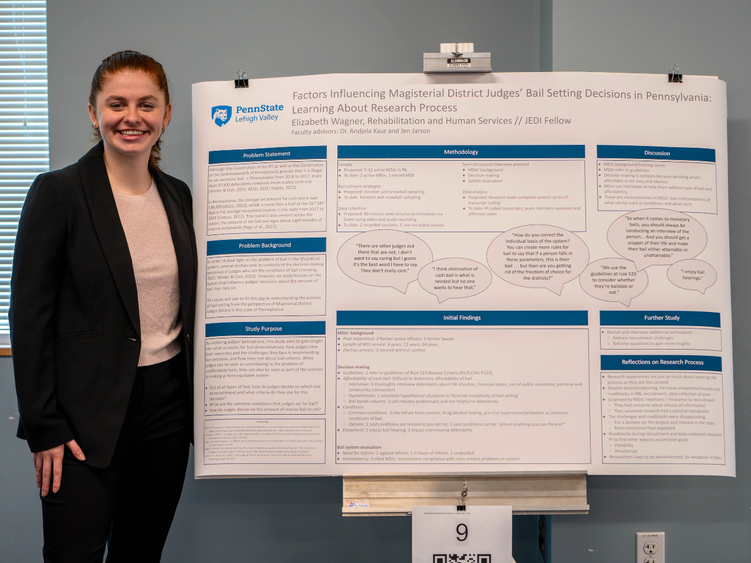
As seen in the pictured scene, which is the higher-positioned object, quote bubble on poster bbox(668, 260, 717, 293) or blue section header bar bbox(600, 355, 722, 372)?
quote bubble on poster bbox(668, 260, 717, 293)

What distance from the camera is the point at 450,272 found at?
1.35m

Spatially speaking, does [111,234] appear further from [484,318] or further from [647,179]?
[647,179]

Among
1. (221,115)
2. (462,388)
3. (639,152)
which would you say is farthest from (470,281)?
(221,115)

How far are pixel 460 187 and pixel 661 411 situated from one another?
0.91 meters

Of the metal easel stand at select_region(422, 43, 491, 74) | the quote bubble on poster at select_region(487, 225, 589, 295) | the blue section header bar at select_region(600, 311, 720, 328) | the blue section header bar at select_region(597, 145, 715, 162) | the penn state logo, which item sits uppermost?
the metal easel stand at select_region(422, 43, 491, 74)

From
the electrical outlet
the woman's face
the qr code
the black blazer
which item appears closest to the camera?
the black blazer

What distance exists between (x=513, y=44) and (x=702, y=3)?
63 centimetres

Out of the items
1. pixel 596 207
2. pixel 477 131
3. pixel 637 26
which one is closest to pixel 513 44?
pixel 637 26

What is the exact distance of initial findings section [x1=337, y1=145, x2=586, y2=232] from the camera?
1.37 metres

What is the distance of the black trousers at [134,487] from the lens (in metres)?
1.10

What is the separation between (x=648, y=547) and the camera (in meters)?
1.53

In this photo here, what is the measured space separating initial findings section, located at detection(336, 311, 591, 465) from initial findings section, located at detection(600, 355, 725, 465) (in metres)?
0.08

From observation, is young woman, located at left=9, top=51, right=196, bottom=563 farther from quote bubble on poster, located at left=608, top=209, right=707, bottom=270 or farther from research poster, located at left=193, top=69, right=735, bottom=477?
quote bubble on poster, located at left=608, top=209, right=707, bottom=270

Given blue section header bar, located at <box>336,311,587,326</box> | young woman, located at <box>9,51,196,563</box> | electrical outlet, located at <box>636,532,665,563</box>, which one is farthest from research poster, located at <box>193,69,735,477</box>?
electrical outlet, located at <box>636,532,665,563</box>
